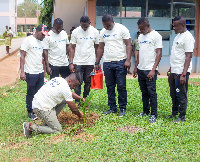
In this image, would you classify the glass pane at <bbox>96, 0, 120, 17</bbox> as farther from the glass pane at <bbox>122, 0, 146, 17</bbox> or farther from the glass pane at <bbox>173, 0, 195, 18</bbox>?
the glass pane at <bbox>173, 0, 195, 18</bbox>

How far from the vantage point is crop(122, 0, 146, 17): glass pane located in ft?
42.8

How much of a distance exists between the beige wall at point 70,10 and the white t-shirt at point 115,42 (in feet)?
23.0

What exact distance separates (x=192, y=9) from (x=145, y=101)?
866cm

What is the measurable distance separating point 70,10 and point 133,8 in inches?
114

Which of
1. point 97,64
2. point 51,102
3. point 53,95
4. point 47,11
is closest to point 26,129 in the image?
point 51,102

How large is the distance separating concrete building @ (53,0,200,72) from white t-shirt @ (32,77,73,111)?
306 inches

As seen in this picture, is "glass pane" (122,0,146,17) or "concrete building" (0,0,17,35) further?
"concrete building" (0,0,17,35)

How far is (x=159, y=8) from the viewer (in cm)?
1341

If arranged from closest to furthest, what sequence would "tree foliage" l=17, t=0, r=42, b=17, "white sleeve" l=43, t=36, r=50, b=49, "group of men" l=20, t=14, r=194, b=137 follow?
"group of men" l=20, t=14, r=194, b=137 → "white sleeve" l=43, t=36, r=50, b=49 → "tree foliage" l=17, t=0, r=42, b=17

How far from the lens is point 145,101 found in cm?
639

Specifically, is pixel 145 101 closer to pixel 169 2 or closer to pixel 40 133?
pixel 40 133

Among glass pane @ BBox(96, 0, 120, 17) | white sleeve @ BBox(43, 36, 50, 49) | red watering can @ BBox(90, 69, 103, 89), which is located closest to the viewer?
red watering can @ BBox(90, 69, 103, 89)

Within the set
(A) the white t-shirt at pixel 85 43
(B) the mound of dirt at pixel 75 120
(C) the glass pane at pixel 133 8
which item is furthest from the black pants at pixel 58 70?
(C) the glass pane at pixel 133 8

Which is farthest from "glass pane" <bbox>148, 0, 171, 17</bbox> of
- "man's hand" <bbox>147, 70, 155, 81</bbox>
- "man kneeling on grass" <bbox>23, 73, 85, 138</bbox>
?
"man kneeling on grass" <bbox>23, 73, 85, 138</bbox>
